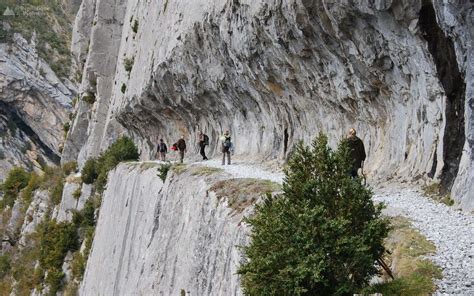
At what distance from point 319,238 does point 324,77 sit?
9696 mm

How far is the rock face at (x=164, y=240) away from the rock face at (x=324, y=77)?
409cm

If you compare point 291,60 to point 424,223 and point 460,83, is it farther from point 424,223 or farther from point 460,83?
point 424,223

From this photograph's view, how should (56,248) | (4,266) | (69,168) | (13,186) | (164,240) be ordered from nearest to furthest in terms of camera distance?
(164,240) → (56,248) → (4,266) → (69,168) → (13,186)

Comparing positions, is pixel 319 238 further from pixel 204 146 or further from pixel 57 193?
pixel 57 193

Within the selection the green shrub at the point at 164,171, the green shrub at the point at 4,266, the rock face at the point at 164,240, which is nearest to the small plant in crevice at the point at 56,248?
the rock face at the point at 164,240

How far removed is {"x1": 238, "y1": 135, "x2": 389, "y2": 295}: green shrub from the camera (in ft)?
18.7

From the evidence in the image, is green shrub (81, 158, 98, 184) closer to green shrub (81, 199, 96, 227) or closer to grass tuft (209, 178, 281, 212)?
green shrub (81, 199, 96, 227)

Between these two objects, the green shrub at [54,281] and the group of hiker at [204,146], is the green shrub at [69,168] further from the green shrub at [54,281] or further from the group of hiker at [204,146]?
the group of hiker at [204,146]

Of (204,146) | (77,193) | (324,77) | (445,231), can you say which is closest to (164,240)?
(324,77)

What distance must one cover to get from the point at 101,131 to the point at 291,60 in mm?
33369

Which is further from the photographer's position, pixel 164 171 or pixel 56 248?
pixel 56 248

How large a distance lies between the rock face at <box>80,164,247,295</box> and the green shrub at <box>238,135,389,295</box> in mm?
1362

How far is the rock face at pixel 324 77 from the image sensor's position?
401 inches

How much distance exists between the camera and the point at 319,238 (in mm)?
5805
